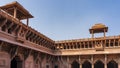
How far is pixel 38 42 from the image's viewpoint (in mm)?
19141

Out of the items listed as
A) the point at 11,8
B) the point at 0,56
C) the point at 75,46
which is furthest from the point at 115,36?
the point at 0,56

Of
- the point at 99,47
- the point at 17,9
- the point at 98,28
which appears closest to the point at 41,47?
the point at 17,9

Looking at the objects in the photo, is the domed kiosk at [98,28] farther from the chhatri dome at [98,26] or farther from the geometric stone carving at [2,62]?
the geometric stone carving at [2,62]

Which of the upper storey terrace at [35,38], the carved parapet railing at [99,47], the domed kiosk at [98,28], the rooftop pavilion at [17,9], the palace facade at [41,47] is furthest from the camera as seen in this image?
the domed kiosk at [98,28]

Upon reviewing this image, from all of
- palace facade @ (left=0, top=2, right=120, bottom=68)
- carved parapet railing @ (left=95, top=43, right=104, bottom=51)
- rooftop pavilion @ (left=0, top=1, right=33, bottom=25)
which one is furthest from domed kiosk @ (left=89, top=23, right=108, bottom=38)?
rooftop pavilion @ (left=0, top=1, right=33, bottom=25)

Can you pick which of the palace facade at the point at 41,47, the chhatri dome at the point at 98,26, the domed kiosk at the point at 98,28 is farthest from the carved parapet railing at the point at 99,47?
the chhatri dome at the point at 98,26

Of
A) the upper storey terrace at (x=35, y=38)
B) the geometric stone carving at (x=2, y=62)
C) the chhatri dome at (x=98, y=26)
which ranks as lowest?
the geometric stone carving at (x=2, y=62)

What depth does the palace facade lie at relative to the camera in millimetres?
13344

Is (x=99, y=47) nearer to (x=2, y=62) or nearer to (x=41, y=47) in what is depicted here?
(x=41, y=47)

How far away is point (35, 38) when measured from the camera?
712 inches

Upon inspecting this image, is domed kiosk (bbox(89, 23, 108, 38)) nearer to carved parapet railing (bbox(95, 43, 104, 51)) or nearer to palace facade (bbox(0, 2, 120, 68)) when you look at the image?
palace facade (bbox(0, 2, 120, 68))

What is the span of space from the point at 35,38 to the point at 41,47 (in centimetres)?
191

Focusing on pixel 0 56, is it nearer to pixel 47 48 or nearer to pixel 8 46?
pixel 8 46

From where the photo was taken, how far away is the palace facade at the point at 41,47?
43.8ft
